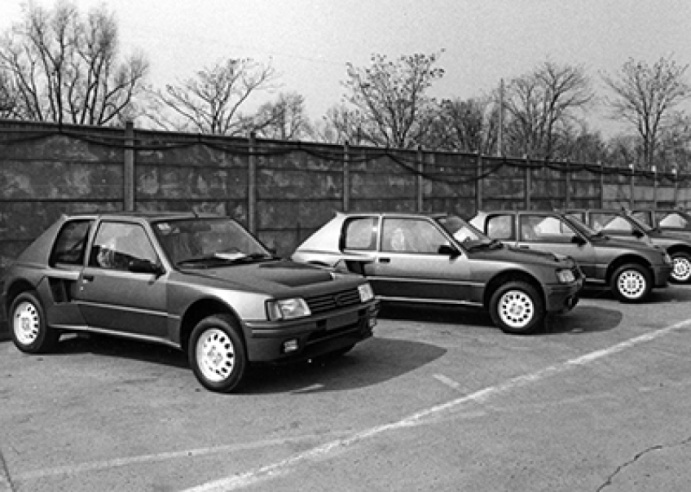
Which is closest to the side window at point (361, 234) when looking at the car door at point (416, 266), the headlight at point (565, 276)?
the car door at point (416, 266)

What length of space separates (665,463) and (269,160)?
29.5 feet

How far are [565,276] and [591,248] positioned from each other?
9.17ft

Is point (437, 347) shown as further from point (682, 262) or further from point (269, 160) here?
point (682, 262)

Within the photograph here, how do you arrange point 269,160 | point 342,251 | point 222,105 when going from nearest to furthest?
point 342,251
point 269,160
point 222,105

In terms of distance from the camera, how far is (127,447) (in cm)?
454

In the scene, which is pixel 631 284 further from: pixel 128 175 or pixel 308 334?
pixel 128 175

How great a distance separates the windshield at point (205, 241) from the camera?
21.3 feet

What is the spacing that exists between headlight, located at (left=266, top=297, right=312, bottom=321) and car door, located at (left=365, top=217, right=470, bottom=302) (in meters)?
3.19

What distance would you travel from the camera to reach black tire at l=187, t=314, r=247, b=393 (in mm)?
5668

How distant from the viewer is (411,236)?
29.4ft

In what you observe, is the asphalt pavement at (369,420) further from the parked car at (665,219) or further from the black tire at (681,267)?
the parked car at (665,219)

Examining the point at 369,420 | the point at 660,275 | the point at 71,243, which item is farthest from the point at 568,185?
the point at 369,420

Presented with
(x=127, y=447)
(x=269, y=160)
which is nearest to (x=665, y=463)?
(x=127, y=447)

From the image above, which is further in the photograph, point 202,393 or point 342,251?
point 342,251
